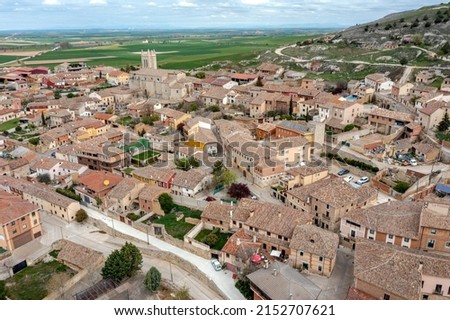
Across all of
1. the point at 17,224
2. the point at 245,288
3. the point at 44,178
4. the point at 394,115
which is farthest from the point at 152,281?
the point at 394,115

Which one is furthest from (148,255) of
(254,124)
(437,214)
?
(254,124)

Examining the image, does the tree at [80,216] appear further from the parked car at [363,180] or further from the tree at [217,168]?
the parked car at [363,180]

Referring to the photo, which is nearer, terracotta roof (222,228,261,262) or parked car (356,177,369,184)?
terracotta roof (222,228,261,262)

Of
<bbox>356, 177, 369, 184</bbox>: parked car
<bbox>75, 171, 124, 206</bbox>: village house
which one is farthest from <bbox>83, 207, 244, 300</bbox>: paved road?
<bbox>356, 177, 369, 184</bbox>: parked car

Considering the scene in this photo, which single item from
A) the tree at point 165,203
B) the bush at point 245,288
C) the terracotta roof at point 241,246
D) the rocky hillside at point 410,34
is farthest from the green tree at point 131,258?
the rocky hillside at point 410,34

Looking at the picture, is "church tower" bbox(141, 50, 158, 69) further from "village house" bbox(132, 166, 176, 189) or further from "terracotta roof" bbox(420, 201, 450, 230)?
"terracotta roof" bbox(420, 201, 450, 230)
